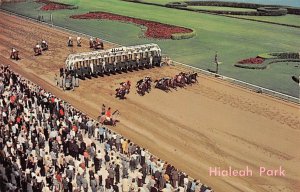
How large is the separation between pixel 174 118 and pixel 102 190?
955cm

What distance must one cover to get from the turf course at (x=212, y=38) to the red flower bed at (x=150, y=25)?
4.87 feet

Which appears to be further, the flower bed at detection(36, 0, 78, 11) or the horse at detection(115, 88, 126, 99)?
the flower bed at detection(36, 0, 78, 11)

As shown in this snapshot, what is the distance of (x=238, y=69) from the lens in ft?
120

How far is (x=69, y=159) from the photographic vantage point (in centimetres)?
1809

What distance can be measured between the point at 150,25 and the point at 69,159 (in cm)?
3745

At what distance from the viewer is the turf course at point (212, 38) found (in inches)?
1395

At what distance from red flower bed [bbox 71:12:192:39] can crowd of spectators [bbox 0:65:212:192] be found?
27.0 metres

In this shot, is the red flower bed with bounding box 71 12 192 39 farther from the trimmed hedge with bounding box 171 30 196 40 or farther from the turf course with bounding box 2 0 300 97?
the turf course with bounding box 2 0 300 97

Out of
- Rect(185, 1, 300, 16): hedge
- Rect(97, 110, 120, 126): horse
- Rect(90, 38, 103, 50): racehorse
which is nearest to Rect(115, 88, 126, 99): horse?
Rect(97, 110, 120, 126): horse

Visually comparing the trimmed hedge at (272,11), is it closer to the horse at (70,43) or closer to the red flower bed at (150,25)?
the red flower bed at (150,25)

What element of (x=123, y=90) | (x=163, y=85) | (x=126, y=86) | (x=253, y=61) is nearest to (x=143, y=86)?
(x=126, y=86)

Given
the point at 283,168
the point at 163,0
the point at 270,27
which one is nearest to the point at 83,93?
the point at 283,168

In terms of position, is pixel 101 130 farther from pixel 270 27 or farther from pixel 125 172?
pixel 270 27

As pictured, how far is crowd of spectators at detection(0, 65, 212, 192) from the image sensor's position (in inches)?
645
